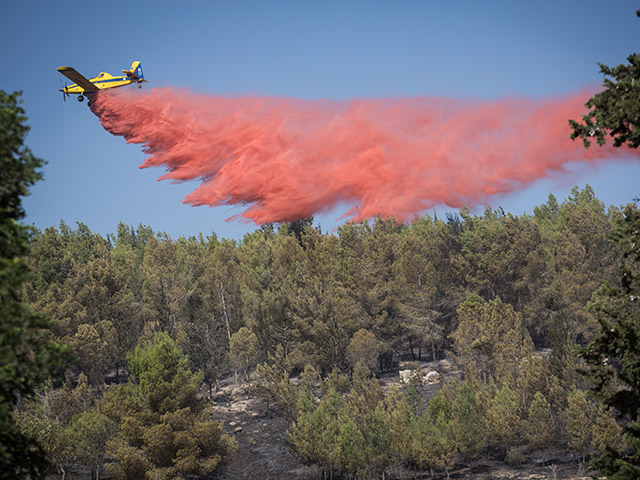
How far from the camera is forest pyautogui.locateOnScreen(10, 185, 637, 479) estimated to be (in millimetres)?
37281

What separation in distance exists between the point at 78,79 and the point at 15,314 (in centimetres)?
3928

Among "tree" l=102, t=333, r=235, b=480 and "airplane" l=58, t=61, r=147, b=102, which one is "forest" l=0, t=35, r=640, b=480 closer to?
"tree" l=102, t=333, r=235, b=480

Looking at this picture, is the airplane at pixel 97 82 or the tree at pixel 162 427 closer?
the tree at pixel 162 427

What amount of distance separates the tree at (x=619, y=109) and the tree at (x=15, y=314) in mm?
9941

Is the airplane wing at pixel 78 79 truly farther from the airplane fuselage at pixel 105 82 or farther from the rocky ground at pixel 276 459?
the rocky ground at pixel 276 459

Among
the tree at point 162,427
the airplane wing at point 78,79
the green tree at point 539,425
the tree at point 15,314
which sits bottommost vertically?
the green tree at point 539,425

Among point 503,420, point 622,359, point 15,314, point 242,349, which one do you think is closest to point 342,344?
point 242,349

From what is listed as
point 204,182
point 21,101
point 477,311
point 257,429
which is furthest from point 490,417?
point 21,101

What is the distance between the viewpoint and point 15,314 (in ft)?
31.7

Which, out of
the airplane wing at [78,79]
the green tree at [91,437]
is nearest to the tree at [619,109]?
the green tree at [91,437]

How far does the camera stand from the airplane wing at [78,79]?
43219 mm

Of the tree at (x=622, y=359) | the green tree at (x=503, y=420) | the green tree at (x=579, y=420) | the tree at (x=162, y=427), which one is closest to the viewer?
the tree at (x=622, y=359)

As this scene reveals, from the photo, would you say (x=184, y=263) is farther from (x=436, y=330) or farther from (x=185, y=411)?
(x=185, y=411)

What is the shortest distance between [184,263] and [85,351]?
63.7ft
